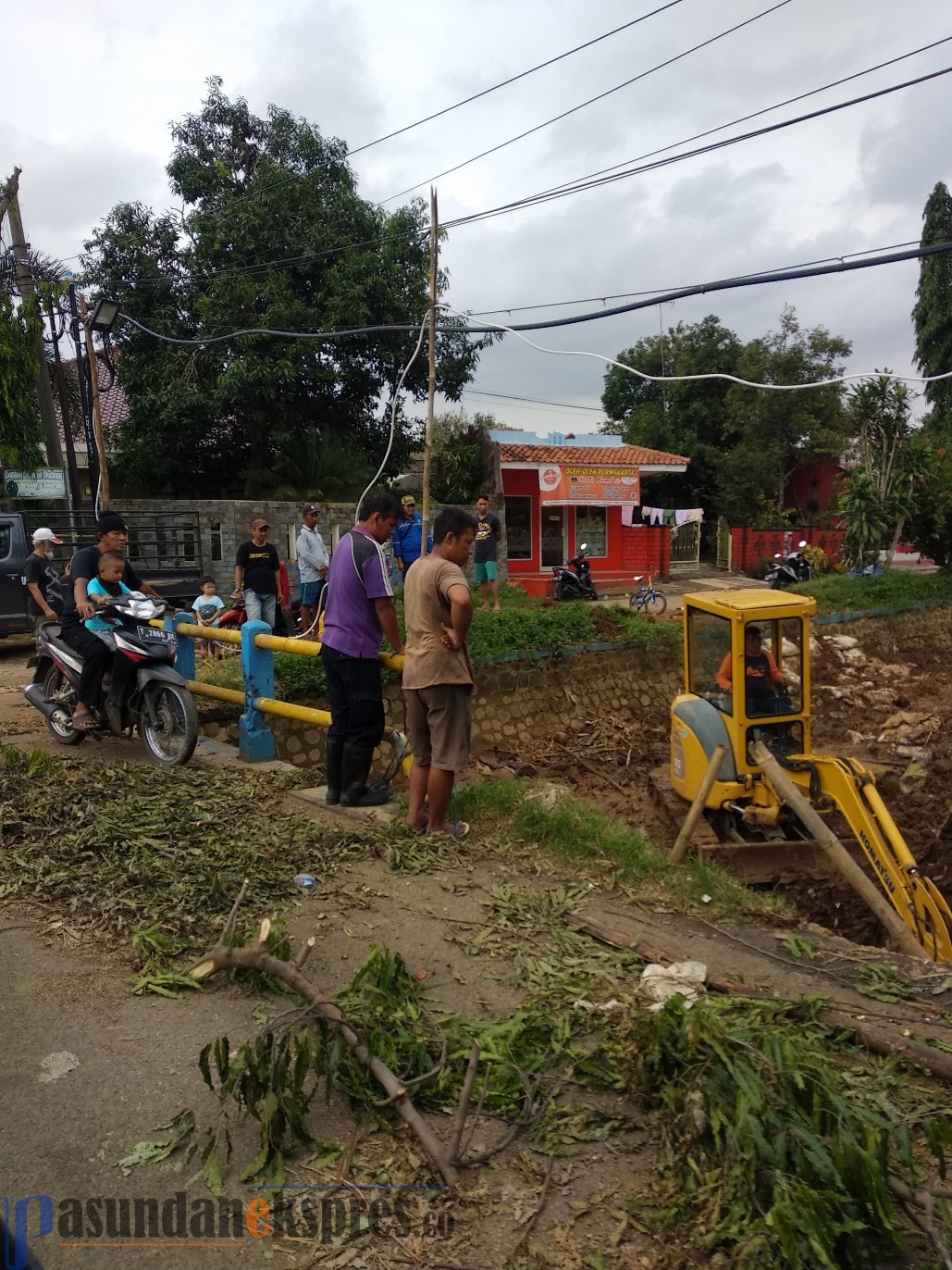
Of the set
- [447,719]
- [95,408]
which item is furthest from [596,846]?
[95,408]

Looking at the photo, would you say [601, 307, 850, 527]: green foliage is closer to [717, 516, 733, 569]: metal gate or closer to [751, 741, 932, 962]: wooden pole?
[717, 516, 733, 569]: metal gate

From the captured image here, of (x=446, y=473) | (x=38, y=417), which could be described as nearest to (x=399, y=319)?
(x=446, y=473)

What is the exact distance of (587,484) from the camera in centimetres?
2428

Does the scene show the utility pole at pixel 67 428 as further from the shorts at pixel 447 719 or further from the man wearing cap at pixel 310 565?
the shorts at pixel 447 719

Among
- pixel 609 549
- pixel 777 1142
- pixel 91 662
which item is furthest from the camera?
pixel 609 549

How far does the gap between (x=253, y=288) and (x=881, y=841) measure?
17154mm

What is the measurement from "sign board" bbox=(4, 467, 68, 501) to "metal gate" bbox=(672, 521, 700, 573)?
19.0 m

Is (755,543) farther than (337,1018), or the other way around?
(755,543)

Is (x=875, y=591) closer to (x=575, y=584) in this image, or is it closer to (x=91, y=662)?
(x=575, y=584)

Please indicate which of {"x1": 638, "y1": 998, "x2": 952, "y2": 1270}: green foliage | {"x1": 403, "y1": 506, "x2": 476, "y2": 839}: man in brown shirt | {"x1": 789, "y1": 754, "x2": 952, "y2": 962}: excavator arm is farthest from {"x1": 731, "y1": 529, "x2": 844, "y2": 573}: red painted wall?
{"x1": 638, "y1": 998, "x2": 952, "y2": 1270}: green foliage

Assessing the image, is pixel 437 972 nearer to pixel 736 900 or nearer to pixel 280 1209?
pixel 280 1209

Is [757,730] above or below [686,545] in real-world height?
below

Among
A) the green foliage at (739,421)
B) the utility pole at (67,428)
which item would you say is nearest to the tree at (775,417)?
the green foliage at (739,421)

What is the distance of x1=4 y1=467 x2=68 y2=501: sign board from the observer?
653 inches
